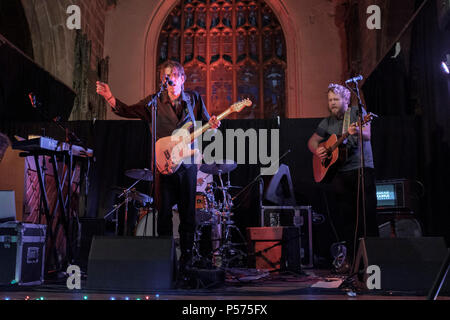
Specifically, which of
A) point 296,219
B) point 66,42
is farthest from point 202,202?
point 66,42

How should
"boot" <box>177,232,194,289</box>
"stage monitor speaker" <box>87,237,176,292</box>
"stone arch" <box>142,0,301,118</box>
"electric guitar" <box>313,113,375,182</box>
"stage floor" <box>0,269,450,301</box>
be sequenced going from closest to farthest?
"stage floor" <box>0,269,450,301</box>
"stage monitor speaker" <box>87,237,176,292</box>
"boot" <box>177,232,194,289</box>
"electric guitar" <box>313,113,375,182</box>
"stone arch" <box>142,0,301,118</box>

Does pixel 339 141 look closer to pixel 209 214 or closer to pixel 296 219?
pixel 296 219

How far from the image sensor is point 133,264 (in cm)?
298

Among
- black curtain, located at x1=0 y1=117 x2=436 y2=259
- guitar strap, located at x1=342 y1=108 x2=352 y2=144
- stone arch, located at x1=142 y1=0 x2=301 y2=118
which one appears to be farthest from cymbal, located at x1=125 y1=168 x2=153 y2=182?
stone arch, located at x1=142 y1=0 x2=301 y2=118

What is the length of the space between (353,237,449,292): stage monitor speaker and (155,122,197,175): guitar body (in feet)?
4.96

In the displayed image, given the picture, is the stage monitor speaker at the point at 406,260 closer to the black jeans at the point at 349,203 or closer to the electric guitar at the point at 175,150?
the black jeans at the point at 349,203

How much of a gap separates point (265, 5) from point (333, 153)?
277 inches

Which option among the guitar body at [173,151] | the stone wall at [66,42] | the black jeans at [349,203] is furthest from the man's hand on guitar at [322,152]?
the stone wall at [66,42]

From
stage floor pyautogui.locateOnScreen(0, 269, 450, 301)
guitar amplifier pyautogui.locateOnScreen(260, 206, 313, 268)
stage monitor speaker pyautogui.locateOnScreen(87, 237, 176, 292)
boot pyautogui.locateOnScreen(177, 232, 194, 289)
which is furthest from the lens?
guitar amplifier pyautogui.locateOnScreen(260, 206, 313, 268)

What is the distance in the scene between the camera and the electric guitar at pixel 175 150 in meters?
3.51

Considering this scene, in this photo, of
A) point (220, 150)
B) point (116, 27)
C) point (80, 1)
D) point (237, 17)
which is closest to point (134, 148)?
point (220, 150)

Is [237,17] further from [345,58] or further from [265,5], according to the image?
[345,58]

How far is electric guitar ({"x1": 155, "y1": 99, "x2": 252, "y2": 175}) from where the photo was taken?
3510mm

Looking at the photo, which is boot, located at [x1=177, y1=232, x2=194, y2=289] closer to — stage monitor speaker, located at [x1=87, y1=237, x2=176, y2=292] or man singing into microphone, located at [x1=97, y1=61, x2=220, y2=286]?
man singing into microphone, located at [x1=97, y1=61, x2=220, y2=286]
